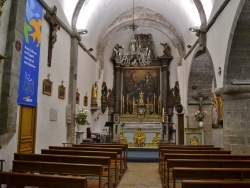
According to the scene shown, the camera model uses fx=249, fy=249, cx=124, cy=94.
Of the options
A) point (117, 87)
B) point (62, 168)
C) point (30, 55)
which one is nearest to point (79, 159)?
point (62, 168)

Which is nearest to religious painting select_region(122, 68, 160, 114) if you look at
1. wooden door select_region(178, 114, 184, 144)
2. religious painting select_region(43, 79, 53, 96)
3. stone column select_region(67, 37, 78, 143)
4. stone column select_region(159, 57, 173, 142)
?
stone column select_region(159, 57, 173, 142)

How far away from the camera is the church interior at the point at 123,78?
5.65 metres

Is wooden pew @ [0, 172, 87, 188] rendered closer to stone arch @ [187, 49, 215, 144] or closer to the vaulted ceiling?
the vaulted ceiling

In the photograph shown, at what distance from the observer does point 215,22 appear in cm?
816

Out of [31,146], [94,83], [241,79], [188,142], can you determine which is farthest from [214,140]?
[31,146]

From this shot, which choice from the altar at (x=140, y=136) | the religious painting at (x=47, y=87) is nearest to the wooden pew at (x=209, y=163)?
the religious painting at (x=47, y=87)

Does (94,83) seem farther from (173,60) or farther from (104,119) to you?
(173,60)

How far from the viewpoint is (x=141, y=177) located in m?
6.48

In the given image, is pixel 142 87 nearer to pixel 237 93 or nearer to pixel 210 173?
pixel 237 93

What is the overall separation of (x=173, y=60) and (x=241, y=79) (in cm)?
844

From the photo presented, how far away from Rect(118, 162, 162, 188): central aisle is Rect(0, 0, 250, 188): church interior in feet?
0.70

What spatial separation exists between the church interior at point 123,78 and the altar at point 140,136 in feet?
0.14

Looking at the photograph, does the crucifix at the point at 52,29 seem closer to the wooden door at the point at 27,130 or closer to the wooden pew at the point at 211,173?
the wooden door at the point at 27,130

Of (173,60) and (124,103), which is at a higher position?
(173,60)
